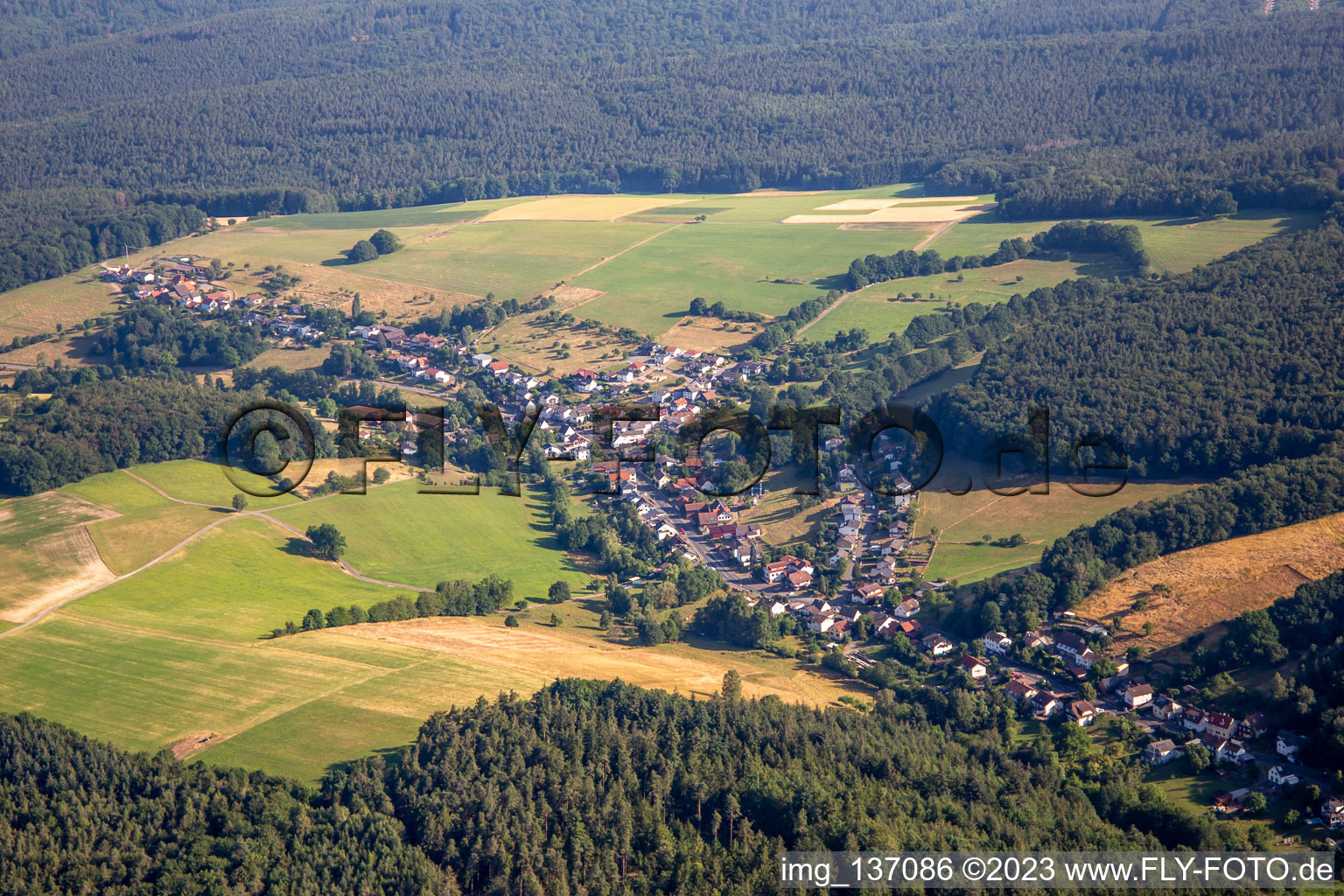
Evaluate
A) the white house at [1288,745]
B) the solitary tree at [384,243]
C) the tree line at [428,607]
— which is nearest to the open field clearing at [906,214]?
the solitary tree at [384,243]

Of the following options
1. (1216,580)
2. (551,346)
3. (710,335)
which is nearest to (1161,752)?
(1216,580)

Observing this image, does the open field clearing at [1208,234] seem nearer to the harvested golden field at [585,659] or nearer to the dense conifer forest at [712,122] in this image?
the dense conifer forest at [712,122]

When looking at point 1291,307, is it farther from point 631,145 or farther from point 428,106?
point 428,106

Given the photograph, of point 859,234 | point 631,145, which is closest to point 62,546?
point 859,234

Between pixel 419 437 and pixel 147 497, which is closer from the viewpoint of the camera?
pixel 147 497

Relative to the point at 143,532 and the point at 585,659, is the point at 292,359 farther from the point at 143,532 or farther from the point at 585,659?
the point at 585,659
